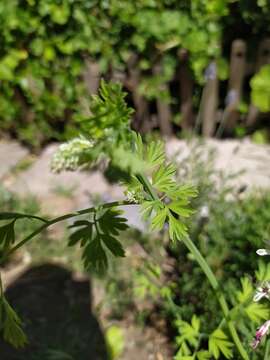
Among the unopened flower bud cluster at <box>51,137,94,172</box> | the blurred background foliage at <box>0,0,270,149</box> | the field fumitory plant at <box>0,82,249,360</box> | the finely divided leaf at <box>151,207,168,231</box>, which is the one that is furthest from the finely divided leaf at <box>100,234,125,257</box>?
the blurred background foliage at <box>0,0,270,149</box>

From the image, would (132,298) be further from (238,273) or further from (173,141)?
(173,141)

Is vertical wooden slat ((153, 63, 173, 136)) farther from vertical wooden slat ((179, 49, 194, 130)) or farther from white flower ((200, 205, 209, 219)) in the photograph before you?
white flower ((200, 205, 209, 219))

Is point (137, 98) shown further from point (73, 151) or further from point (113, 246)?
point (73, 151)

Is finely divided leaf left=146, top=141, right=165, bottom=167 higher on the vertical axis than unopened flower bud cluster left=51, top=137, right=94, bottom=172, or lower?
lower

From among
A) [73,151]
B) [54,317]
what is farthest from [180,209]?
[54,317]

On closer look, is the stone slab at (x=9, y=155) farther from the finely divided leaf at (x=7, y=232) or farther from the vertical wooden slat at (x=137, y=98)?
the finely divided leaf at (x=7, y=232)
